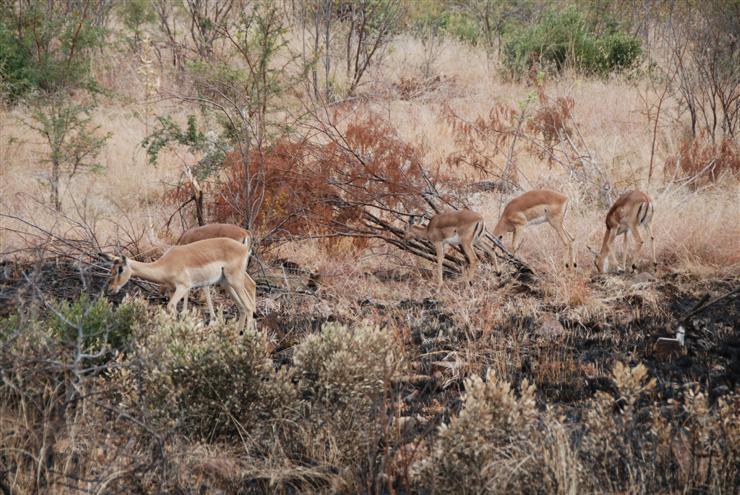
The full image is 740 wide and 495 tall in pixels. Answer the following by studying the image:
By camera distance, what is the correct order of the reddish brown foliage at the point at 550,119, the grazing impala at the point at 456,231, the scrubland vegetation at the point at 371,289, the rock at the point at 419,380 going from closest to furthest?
1. the scrubland vegetation at the point at 371,289
2. the rock at the point at 419,380
3. the grazing impala at the point at 456,231
4. the reddish brown foliage at the point at 550,119

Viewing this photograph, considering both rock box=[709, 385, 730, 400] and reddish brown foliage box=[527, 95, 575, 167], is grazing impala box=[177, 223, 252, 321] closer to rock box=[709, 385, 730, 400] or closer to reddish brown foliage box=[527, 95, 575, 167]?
rock box=[709, 385, 730, 400]

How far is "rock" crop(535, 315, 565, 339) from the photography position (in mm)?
7105

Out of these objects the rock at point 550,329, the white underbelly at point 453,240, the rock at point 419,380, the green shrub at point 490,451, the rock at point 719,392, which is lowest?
the rock at point 419,380

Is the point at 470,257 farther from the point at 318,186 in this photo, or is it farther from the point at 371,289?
Answer: the point at 318,186

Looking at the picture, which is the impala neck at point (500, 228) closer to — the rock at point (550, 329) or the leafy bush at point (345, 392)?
the rock at point (550, 329)

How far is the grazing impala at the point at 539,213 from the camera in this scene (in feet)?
29.4

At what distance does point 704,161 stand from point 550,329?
5413 millimetres

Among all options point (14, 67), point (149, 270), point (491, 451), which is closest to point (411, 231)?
point (149, 270)

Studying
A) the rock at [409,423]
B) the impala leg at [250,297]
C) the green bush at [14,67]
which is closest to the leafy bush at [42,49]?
the green bush at [14,67]

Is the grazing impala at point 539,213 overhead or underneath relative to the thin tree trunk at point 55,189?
overhead

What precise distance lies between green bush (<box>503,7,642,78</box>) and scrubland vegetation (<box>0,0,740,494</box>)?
0.07m

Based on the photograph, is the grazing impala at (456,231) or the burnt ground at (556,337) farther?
the grazing impala at (456,231)

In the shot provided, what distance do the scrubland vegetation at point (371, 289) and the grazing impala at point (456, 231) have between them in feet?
0.98

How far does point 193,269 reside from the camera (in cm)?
669
